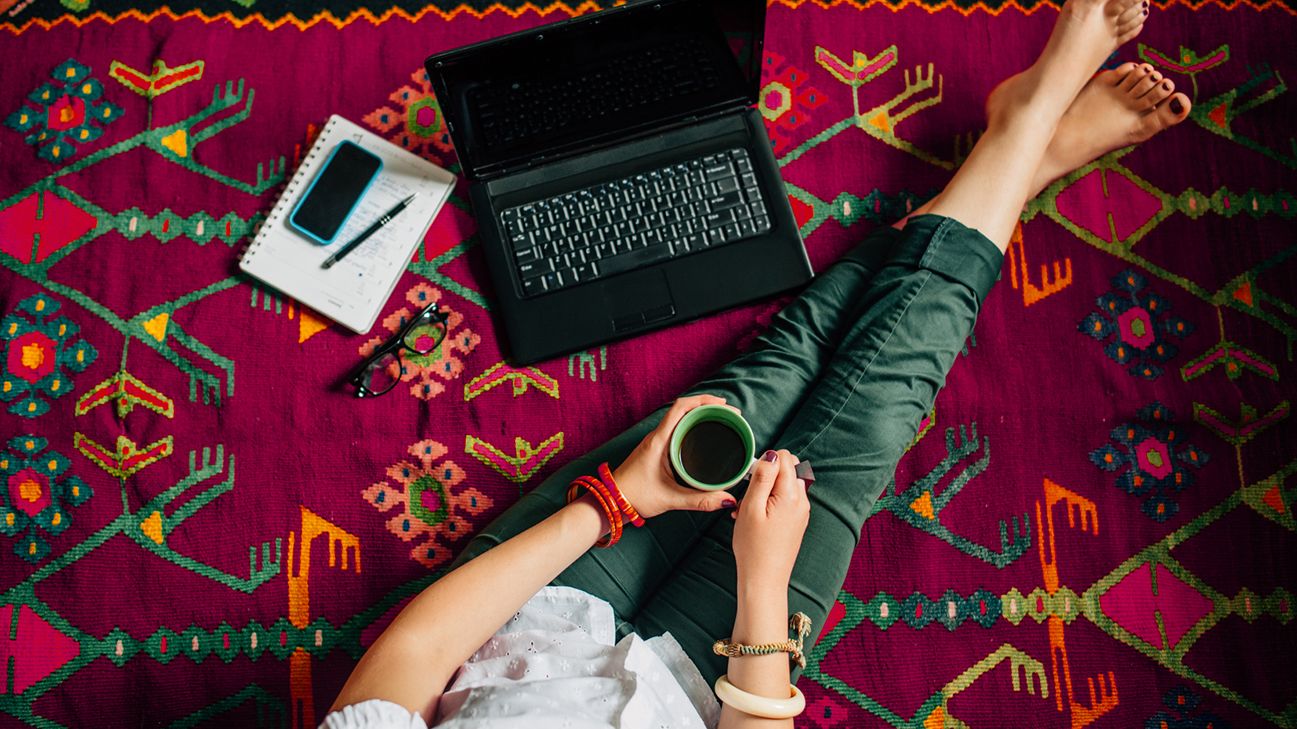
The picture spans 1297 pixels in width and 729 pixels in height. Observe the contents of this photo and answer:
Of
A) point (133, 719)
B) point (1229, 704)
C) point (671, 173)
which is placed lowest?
point (1229, 704)

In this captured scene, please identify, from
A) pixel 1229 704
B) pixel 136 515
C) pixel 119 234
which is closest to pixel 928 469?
pixel 1229 704

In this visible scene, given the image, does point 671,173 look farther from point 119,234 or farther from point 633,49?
point 119,234

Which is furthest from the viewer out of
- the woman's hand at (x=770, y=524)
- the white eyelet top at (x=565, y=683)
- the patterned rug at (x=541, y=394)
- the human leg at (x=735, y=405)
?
the patterned rug at (x=541, y=394)

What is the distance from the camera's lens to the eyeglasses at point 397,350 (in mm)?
1170

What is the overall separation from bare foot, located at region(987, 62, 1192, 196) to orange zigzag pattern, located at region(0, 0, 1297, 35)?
6.9 inches

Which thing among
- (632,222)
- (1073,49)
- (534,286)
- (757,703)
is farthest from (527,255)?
(1073,49)

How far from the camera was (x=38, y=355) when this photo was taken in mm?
1181

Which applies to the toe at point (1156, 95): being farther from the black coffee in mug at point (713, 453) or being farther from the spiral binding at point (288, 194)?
the spiral binding at point (288, 194)

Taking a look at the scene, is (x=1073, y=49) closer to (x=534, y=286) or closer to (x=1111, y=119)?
(x=1111, y=119)

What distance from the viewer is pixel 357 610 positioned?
113cm

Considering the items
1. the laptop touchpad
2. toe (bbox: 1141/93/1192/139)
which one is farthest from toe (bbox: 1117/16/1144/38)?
the laptop touchpad

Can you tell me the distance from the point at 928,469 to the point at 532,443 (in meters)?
0.54

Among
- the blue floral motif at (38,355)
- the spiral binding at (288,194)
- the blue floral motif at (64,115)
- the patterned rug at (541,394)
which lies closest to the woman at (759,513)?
the patterned rug at (541,394)

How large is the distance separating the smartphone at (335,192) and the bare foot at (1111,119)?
880 mm
